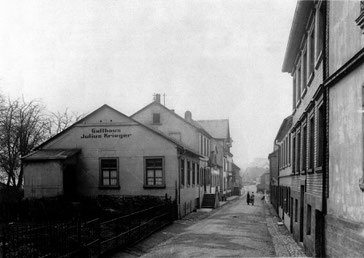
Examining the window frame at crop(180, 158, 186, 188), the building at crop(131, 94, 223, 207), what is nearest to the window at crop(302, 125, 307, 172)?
the window frame at crop(180, 158, 186, 188)

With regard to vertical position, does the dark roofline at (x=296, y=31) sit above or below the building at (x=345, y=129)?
above

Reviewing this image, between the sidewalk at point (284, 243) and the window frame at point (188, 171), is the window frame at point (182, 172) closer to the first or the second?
the window frame at point (188, 171)

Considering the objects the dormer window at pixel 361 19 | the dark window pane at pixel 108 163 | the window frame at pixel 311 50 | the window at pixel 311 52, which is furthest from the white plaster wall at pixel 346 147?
the dark window pane at pixel 108 163

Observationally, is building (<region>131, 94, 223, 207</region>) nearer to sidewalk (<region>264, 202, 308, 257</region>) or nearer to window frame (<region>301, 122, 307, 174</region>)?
sidewalk (<region>264, 202, 308, 257</region>)

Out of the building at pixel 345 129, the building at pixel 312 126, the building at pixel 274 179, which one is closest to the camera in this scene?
the building at pixel 345 129

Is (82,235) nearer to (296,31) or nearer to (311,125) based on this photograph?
(311,125)

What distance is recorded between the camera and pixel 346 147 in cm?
809

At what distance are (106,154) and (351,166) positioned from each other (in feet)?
62.8

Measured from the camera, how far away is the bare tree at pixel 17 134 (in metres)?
35.3

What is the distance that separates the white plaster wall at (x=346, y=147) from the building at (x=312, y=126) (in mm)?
778

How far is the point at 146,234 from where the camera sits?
16516 mm

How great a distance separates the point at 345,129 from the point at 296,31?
799 centimetres

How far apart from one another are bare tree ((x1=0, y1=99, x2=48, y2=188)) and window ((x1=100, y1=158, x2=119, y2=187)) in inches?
512

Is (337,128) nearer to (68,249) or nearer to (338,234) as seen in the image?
(338,234)
